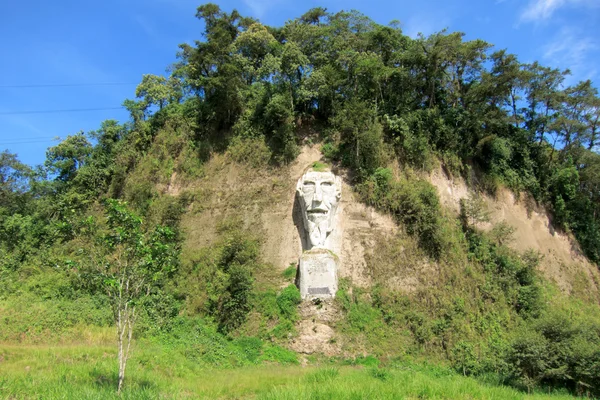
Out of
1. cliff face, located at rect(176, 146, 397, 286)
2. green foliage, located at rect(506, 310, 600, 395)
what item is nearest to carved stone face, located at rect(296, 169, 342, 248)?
cliff face, located at rect(176, 146, 397, 286)

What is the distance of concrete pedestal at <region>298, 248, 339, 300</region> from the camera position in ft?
49.5

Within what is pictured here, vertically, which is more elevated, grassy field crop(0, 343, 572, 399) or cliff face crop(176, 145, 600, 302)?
cliff face crop(176, 145, 600, 302)

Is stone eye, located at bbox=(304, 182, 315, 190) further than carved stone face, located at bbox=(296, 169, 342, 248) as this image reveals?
Yes

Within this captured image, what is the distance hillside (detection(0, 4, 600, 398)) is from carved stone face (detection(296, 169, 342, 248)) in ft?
2.40

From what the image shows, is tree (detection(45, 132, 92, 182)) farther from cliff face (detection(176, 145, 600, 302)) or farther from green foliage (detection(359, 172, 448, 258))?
green foliage (detection(359, 172, 448, 258))

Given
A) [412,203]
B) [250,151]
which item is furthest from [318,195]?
[250,151]

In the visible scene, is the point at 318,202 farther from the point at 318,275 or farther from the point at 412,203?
the point at 412,203

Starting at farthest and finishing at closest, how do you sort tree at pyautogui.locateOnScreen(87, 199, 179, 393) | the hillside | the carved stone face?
the carved stone face, the hillside, tree at pyautogui.locateOnScreen(87, 199, 179, 393)

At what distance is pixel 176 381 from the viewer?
33.3 feet

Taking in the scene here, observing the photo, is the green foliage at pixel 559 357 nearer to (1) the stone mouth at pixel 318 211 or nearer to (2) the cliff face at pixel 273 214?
(2) the cliff face at pixel 273 214

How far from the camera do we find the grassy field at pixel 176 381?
308 inches

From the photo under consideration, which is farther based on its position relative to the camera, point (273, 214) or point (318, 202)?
point (273, 214)

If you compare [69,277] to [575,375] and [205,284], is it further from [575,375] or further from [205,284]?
[575,375]

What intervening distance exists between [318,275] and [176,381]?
6.44 meters
